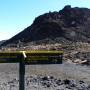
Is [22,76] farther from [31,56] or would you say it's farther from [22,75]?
[31,56]

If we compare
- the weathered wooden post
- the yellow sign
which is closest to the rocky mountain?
the yellow sign

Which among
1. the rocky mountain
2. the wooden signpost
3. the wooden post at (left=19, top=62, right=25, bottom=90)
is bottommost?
the wooden post at (left=19, top=62, right=25, bottom=90)

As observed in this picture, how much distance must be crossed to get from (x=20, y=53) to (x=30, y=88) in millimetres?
10990

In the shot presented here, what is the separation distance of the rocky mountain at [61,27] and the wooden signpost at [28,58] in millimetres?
77115

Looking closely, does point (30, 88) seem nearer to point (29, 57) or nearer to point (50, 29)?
point (29, 57)

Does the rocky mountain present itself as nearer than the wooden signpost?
No

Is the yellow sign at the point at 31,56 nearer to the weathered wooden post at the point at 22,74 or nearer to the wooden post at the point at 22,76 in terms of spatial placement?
the weathered wooden post at the point at 22,74

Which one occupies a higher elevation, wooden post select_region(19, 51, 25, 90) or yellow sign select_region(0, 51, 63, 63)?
yellow sign select_region(0, 51, 63, 63)

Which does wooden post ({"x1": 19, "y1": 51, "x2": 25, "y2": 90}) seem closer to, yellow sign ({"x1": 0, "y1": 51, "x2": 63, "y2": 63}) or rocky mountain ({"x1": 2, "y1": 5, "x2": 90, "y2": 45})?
yellow sign ({"x1": 0, "y1": 51, "x2": 63, "y2": 63})

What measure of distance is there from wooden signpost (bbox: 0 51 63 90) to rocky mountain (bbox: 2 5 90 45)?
77115 millimetres

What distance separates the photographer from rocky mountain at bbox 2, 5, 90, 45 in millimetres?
90688

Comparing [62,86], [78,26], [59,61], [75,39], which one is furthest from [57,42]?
[59,61]

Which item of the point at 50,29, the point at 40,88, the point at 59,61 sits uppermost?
the point at 50,29

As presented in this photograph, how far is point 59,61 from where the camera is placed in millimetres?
8461
